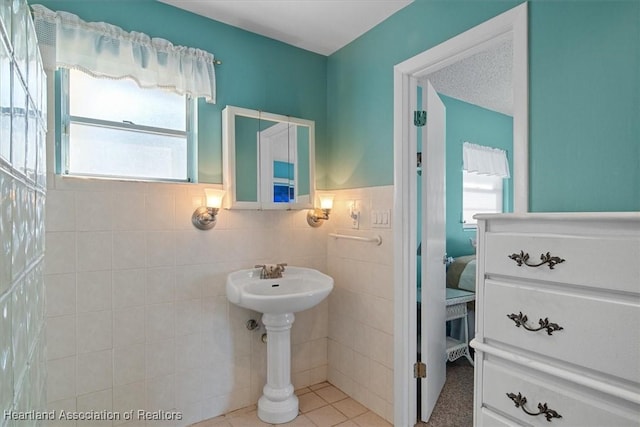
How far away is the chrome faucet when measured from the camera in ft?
7.32

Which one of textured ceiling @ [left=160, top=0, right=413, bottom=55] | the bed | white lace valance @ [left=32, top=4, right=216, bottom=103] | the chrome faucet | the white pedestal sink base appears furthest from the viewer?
the bed

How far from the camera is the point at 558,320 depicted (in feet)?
3.20

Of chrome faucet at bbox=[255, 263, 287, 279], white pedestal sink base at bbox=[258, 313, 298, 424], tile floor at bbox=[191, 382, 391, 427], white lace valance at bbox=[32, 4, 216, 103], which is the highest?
white lace valance at bbox=[32, 4, 216, 103]

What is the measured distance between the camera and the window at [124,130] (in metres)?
1.83

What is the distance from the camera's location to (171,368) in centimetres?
203

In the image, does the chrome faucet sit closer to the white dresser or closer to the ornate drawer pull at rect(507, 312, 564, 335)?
the white dresser

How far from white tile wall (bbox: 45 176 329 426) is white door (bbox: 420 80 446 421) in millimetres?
948

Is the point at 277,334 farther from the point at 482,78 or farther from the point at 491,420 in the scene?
the point at 482,78

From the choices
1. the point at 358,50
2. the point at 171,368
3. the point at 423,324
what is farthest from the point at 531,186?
the point at 171,368

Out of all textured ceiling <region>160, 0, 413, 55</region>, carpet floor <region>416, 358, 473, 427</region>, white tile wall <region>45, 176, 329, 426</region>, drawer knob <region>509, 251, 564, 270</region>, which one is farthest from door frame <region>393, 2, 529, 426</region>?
drawer knob <region>509, 251, 564, 270</region>

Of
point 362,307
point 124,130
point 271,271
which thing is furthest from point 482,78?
point 124,130

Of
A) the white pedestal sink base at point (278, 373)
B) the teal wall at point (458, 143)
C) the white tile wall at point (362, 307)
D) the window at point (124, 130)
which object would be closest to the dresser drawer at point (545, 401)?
the white tile wall at point (362, 307)

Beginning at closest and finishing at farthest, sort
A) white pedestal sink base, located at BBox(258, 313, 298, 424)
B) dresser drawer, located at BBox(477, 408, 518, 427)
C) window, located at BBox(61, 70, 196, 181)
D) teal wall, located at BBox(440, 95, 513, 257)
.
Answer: dresser drawer, located at BBox(477, 408, 518, 427)
window, located at BBox(61, 70, 196, 181)
white pedestal sink base, located at BBox(258, 313, 298, 424)
teal wall, located at BBox(440, 95, 513, 257)

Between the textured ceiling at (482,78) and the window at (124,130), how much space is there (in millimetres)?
1991
